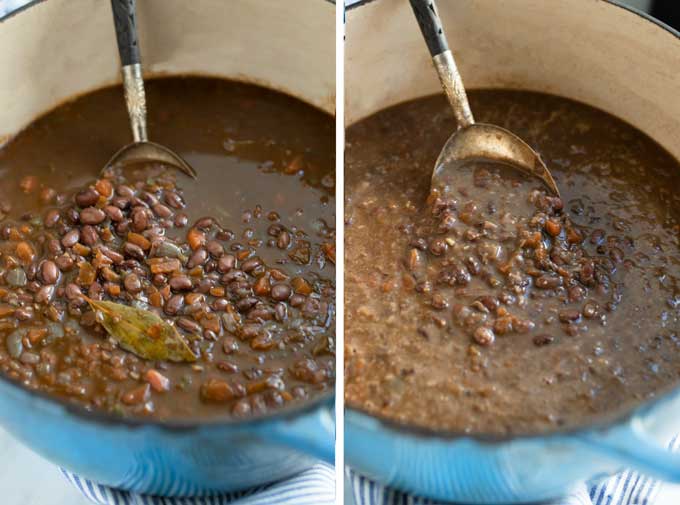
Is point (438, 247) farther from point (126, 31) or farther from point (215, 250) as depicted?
point (126, 31)

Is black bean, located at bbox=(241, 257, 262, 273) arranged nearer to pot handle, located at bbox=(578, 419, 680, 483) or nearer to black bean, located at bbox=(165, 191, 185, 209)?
black bean, located at bbox=(165, 191, 185, 209)

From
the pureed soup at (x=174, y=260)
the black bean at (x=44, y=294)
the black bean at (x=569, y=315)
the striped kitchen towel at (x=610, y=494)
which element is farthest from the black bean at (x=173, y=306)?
the black bean at (x=569, y=315)

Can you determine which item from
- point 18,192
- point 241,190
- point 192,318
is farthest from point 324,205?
point 18,192

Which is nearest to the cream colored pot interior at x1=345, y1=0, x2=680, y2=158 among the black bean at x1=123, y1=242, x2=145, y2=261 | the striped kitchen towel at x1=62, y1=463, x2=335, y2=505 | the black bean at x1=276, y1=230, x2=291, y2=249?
the black bean at x1=276, y1=230, x2=291, y2=249

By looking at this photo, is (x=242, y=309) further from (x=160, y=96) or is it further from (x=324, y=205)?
(x=160, y=96)

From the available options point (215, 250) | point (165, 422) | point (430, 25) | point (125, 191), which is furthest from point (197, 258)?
point (430, 25)
